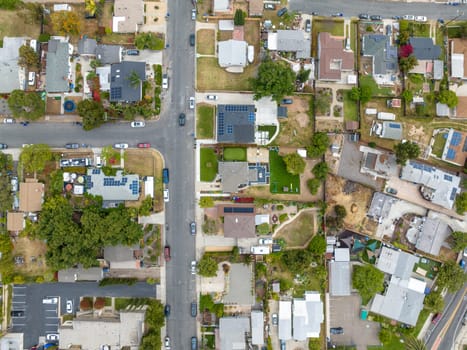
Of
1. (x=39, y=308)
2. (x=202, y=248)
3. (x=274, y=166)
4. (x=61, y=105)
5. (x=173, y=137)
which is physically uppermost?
(x=61, y=105)

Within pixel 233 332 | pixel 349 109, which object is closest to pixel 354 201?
pixel 349 109

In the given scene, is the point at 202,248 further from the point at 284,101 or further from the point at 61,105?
the point at 61,105

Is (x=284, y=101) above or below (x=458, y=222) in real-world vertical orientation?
above

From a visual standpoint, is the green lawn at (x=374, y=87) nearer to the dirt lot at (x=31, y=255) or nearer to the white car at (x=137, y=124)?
the white car at (x=137, y=124)

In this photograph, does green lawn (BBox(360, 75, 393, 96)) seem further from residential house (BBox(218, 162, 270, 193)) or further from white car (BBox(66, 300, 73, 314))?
white car (BBox(66, 300, 73, 314))

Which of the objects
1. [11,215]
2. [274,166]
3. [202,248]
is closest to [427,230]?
[274,166]
